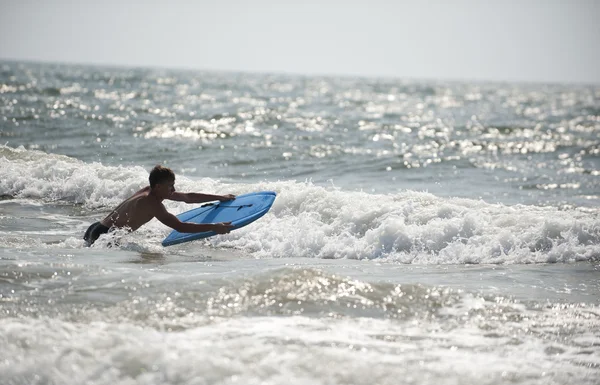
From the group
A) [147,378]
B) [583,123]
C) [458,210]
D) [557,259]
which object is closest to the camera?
[147,378]

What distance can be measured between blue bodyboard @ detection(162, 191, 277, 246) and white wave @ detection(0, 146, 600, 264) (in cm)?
35

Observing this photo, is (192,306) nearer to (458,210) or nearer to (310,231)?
(310,231)

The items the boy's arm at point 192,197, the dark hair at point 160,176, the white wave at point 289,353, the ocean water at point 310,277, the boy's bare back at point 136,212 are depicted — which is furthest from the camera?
the boy's arm at point 192,197

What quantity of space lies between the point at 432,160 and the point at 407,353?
14.0 meters

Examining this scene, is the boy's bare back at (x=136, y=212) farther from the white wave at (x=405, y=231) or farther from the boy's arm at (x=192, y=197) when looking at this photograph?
the white wave at (x=405, y=231)

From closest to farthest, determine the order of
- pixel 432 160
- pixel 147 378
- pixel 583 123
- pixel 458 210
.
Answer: pixel 147 378, pixel 458 210, pixel 432 160, pixel 583 123

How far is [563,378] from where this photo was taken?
15.9 ft

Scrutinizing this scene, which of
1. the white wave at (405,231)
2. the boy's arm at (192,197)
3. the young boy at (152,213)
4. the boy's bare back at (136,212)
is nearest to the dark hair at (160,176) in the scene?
the young boy at (152,213)

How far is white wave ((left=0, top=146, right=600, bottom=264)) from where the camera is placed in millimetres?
8750

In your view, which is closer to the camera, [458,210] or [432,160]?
[458,210]

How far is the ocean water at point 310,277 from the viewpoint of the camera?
4.80 metres

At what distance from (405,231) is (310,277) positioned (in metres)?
2.88

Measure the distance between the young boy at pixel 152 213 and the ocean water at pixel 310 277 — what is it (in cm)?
19

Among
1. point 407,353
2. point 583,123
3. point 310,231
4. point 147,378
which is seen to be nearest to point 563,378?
point 407,353
